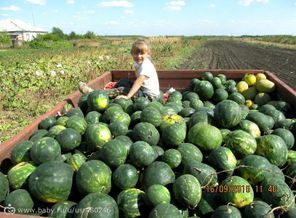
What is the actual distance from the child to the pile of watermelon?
1509mm

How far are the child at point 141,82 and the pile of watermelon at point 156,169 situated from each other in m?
1.51

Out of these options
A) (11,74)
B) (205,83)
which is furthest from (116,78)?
(11,74)

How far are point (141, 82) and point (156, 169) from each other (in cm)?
288

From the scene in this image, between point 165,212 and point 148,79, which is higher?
A: point 148,79

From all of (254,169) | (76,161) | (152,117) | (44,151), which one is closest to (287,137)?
(254,169)

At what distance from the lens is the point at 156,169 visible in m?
2.90

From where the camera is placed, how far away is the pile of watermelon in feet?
8.62

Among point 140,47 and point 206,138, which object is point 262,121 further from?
point 140,47

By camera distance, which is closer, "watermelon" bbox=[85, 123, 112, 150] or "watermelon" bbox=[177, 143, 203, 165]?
"watermelon" bbox=[177, 143, 203, 165]

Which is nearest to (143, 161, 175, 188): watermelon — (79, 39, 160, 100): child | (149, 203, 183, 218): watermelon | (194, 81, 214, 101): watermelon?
(149, 203, 183, 218): watermelon

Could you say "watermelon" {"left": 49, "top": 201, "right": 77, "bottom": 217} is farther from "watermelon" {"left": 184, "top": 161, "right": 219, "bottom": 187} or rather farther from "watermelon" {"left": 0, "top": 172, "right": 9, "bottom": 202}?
"watermelon" {"left": 184, "top": 161, "right": 219, "bottom": 187}

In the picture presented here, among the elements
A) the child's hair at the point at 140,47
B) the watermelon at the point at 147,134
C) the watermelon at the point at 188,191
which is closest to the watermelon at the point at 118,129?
the watermelon at the point at 147,134

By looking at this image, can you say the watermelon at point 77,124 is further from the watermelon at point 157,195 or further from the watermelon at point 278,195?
the watermelon at point 278,195

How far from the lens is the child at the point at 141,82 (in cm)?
553
